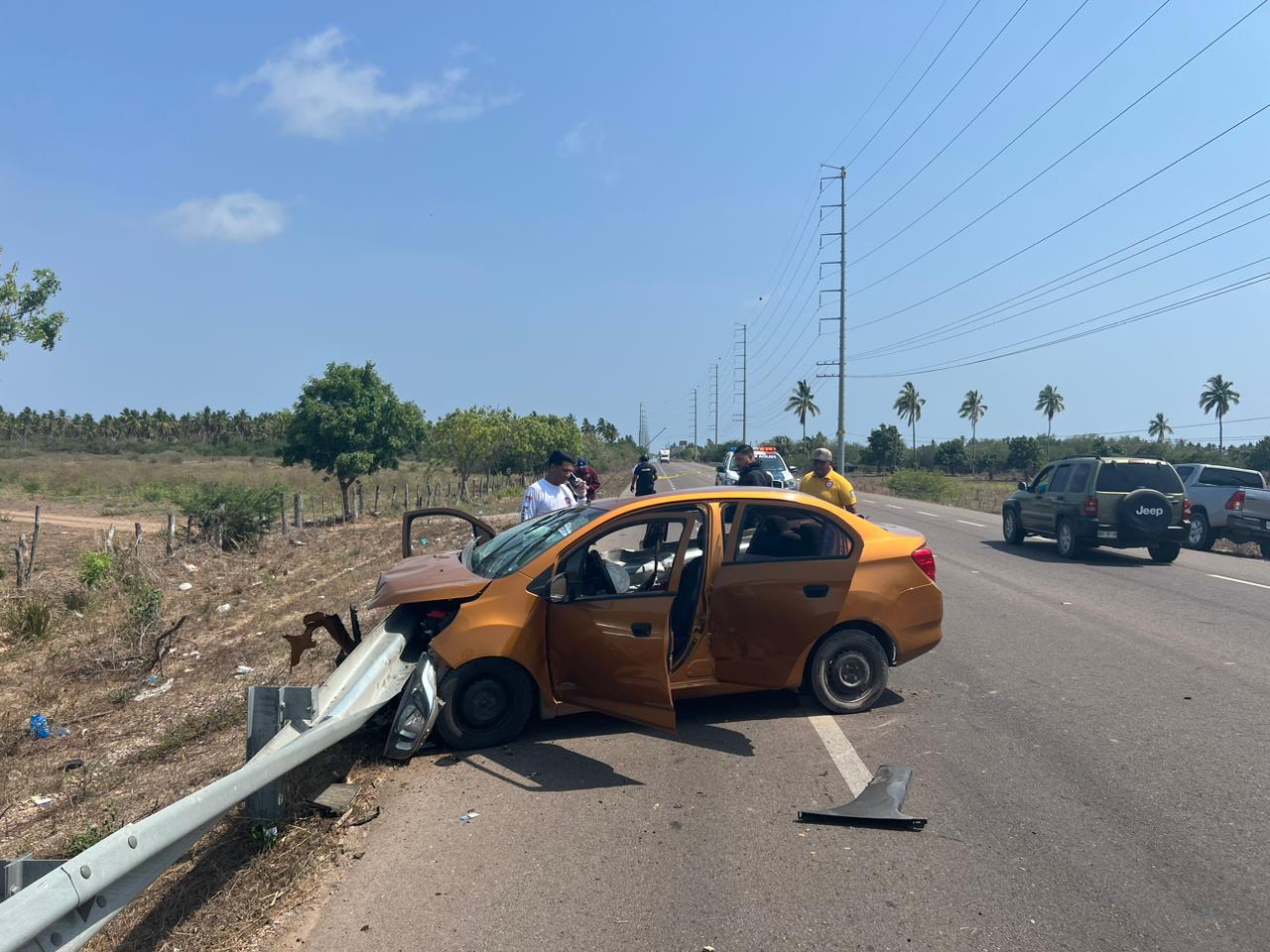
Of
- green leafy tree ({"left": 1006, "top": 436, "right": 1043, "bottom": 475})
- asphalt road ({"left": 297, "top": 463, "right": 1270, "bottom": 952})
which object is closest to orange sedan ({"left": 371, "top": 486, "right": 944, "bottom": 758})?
asphalt road ({"left": 297, "top": 463, "right": 1270, "bottom": 952})

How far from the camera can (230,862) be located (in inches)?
177

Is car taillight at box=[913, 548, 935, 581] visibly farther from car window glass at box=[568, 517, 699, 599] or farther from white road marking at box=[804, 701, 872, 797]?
car window glass at box=[568, 517, 699, 599]

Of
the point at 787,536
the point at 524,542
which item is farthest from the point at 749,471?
the point at 524,542

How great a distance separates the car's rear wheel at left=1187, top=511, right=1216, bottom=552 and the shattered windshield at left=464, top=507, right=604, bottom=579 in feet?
56.9

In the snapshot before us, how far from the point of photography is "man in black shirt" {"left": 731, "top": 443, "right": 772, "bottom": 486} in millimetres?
11125

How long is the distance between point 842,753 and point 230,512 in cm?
1876

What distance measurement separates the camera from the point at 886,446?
96250 millimetres

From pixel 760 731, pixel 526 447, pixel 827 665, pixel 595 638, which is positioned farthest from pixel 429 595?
pixel 526 447

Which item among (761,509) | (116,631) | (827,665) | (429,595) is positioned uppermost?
(761,509)

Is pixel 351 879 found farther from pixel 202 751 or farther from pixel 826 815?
pixel 202 751

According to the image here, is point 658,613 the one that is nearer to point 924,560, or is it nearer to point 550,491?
point 924,560

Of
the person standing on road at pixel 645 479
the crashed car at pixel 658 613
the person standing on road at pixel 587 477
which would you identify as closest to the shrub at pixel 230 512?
the person standing on road at pixel 587 477

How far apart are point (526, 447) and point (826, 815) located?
1959 inches

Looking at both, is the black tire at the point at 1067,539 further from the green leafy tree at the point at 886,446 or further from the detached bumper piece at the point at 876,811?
the green leafy tree at the point at 886,446
